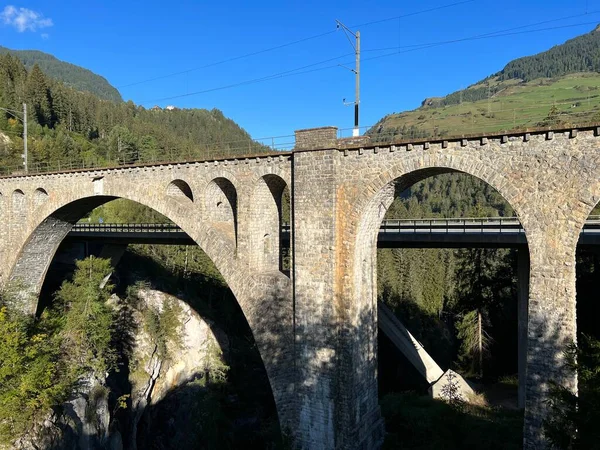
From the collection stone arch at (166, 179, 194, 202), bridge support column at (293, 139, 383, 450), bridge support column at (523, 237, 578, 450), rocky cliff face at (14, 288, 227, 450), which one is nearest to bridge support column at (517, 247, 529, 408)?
bridge support column at (523, 237, 578, 450)

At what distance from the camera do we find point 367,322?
14.9 metres

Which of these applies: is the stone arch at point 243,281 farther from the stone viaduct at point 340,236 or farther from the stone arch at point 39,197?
the stone arch at point 39,197

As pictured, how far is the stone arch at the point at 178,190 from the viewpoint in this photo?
1956 cm

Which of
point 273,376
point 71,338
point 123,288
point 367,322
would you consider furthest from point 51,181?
point 367,322

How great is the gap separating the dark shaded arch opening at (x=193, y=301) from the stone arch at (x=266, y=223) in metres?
7.64

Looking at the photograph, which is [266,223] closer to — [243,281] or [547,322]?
[243,281]

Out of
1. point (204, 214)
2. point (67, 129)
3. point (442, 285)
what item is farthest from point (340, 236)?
point (67, 129)

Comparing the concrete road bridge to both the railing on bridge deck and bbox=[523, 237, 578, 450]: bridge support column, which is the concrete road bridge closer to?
the railing on bridge deck

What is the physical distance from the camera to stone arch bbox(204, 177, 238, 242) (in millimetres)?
18219

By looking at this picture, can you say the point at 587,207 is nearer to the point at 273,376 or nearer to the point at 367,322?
the point at 367,322

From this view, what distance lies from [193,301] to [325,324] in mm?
21351

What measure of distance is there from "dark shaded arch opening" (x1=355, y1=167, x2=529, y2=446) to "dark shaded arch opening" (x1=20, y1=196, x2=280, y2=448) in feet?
30.5

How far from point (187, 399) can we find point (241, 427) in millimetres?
4587

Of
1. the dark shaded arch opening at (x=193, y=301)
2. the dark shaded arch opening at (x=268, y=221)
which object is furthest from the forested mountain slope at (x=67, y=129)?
the dark shaded arch opening at (x=268, y=221)
